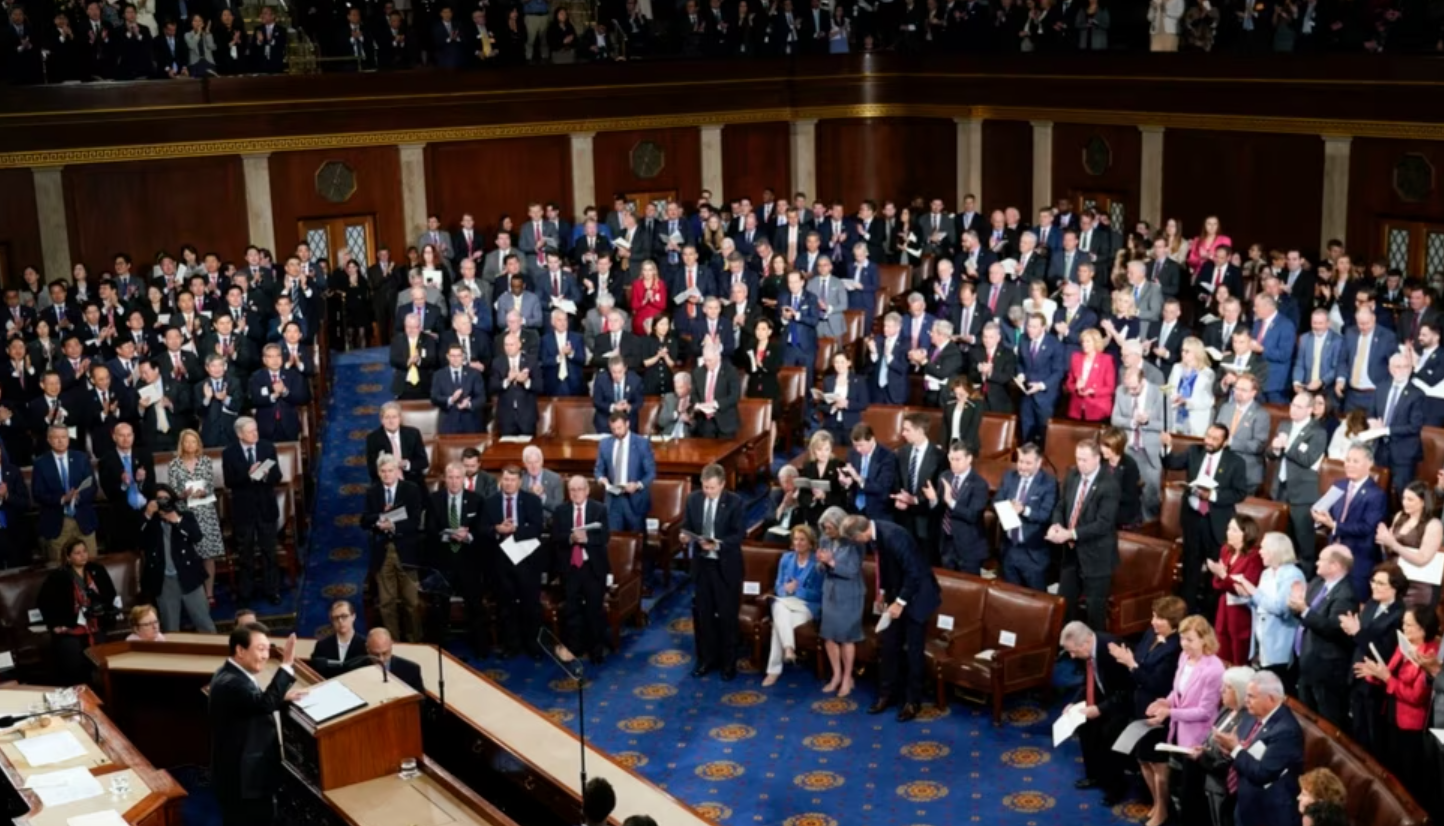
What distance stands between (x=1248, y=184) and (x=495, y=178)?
34.3 feet

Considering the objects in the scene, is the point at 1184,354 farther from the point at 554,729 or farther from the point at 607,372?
the point at 554,729

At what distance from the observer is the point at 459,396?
1571cm

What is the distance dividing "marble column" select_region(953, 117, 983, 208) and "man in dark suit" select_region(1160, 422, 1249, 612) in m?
13.7

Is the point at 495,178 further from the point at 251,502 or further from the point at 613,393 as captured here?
the point at 251,502

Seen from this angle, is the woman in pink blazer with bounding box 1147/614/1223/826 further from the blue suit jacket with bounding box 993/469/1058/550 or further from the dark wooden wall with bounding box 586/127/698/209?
the dark wooden wall with bounding box 586/127/698/209

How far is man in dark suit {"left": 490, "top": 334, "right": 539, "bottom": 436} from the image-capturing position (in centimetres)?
1576

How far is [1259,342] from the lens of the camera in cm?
1521

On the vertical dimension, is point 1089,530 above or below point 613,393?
below

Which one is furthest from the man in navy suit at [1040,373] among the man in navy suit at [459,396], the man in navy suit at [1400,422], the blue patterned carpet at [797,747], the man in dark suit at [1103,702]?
the man in dark suit at [1103,702]

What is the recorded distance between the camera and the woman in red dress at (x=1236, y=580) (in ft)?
36.2

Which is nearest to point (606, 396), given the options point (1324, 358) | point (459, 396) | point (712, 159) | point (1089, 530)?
point (459, 396)

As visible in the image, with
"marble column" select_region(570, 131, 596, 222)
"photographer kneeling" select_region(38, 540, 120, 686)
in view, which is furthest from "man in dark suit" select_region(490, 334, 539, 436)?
"marble column" select_region(570, 131, 596, 222)

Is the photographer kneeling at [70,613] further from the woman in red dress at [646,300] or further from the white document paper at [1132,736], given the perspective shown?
the woman in red dress at [646,300]

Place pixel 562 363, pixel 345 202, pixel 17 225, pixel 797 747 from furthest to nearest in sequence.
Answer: pixel 345 202 → pixel 17 225 → pixel 562 363 → pixel 797 747
